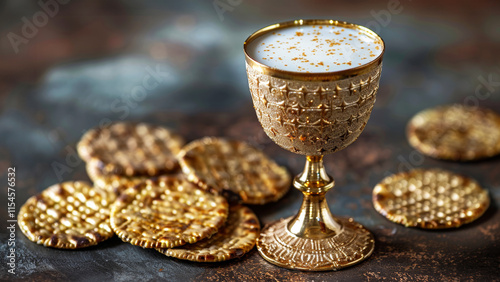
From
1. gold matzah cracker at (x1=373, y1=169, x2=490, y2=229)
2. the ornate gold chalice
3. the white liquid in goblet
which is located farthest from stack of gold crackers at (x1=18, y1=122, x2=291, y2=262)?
the white liquid in goblet

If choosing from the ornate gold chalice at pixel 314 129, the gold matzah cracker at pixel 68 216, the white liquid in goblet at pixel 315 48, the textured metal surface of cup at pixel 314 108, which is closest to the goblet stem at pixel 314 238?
the ornate gold chalice at pixel 314 129

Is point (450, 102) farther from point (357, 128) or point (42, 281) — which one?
point (42, 281)

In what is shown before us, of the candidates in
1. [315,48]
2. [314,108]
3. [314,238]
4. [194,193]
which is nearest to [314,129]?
[314,108]

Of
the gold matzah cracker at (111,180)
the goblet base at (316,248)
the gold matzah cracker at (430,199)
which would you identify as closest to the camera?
the goblet base at (316,248)

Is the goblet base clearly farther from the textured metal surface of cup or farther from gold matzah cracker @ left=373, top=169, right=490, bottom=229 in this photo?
the textured metal surface of cup

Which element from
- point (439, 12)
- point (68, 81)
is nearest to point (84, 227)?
point (68, 81)

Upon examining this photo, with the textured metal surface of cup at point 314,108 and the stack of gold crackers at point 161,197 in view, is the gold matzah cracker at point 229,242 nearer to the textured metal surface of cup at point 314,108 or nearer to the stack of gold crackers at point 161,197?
the stack of gold crackers at point 161,197

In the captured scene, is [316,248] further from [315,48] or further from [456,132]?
[456,132]
